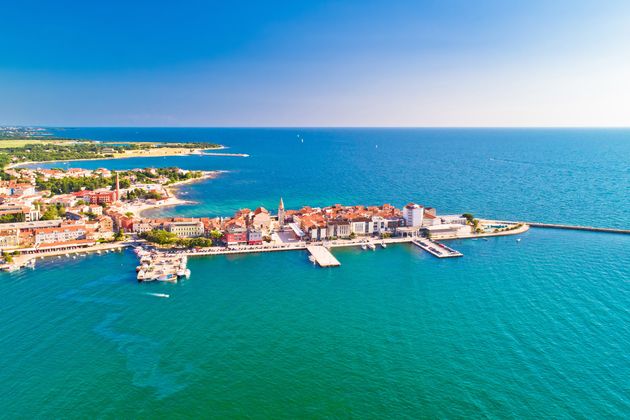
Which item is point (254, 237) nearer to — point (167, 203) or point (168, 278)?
point (168, 278)

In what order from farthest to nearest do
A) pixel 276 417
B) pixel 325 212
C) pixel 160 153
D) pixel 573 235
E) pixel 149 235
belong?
pixel 160 153, pixel 325 212, pixel 573 235, pixel 149 235, pixel 276 417

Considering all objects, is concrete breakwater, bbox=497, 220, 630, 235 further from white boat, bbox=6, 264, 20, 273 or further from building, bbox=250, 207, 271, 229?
white boat, bbox=6, 264, 20, 273

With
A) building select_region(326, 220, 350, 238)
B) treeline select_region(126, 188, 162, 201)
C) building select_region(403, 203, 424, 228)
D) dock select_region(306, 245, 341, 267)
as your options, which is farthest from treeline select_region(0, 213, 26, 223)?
building select_region(403, 203, 424, 228)

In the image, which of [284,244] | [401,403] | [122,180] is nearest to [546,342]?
[401,403]

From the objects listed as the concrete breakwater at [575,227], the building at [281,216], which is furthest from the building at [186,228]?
the concrete breakwater at [575,227]

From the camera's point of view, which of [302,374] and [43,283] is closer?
[302,374]

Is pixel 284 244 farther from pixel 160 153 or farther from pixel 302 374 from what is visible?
pixel 160 153

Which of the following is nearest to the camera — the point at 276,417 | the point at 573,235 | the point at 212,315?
the point at 276,417
